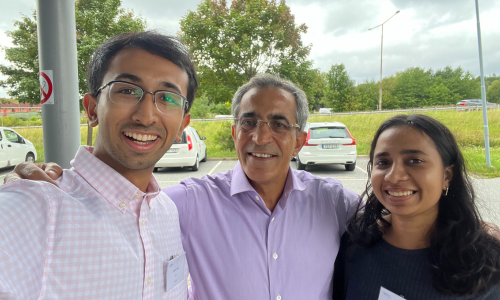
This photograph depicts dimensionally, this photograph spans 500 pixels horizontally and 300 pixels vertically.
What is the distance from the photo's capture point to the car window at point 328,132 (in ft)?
26.7

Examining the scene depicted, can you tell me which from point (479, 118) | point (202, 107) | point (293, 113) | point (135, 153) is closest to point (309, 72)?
point (479, 118)

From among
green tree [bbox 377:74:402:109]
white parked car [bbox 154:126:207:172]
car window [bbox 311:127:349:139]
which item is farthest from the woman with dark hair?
green tree [bbox 377:74:402:109]

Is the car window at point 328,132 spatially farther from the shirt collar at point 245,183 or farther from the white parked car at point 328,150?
the shirt collar at point 245,183

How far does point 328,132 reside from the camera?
26.9 feet

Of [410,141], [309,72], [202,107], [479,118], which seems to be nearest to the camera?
[410,141]

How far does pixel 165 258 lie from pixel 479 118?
1440 cm

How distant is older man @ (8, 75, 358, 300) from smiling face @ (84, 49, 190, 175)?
1.40 ft

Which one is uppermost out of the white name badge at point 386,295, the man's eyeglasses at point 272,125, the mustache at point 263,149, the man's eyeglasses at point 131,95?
the man's eyeglasses at point 131,95

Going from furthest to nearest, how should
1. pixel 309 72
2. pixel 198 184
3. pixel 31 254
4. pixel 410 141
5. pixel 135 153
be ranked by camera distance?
pixel 309 72 → pixel 198 184 → pixel 410 141 → pixel 135 153 → pixel 31 254

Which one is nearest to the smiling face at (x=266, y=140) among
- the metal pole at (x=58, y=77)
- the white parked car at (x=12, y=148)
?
the metal pole at (x=58, y=77)

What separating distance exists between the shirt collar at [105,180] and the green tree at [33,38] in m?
9.49

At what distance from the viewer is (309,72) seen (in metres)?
10.5

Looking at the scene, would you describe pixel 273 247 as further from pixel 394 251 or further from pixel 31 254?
pixel 31 254

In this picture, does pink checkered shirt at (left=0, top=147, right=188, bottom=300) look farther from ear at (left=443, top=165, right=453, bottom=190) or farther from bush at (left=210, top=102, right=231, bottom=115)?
bush at (left=210, top=102, right=231, bottom=115)
